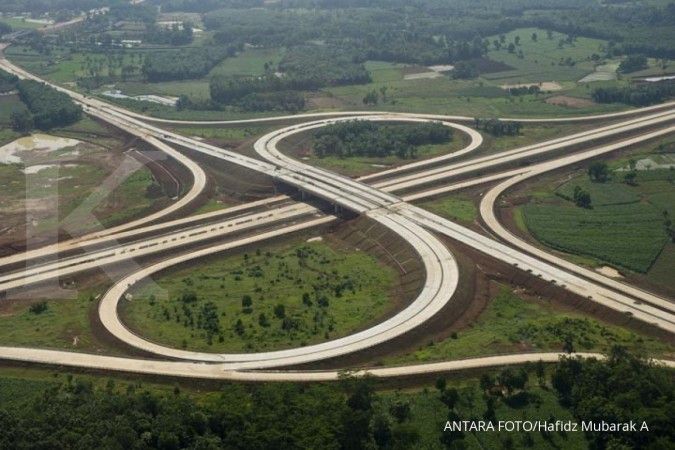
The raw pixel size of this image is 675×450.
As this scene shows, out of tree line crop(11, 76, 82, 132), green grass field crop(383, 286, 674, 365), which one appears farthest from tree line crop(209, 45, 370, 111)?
green grass field crop(383, 286, 674, 365)

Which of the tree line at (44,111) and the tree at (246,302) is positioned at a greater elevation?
the tree line at (44,111)

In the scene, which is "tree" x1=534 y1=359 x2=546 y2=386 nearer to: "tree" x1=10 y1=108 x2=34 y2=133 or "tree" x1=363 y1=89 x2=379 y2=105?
"tree" x1=363 y1=89 x2=379 y2=105

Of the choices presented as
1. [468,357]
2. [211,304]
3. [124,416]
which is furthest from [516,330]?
[124,416]

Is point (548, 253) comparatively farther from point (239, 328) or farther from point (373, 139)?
point (373, 139)

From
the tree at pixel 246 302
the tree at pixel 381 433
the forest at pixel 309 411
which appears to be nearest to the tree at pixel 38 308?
the forest at pixel 309 411

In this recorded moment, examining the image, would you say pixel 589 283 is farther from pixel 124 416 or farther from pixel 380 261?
pixel 124 416

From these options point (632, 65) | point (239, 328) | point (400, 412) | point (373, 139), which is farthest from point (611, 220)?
point (632, 65)

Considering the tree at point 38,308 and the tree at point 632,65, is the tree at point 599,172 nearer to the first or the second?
the tree at point 632,65
